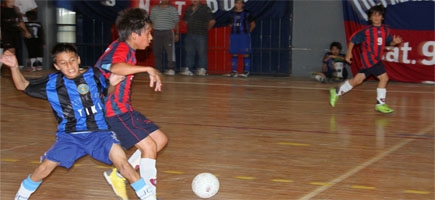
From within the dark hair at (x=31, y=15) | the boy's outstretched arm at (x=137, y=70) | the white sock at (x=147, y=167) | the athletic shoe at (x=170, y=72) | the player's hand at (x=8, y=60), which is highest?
the dark hair at (x=31, y=15)

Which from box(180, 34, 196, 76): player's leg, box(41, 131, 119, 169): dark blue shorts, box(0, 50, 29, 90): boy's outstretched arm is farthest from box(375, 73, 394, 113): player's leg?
box(180, 34, 196, 76): player's leg

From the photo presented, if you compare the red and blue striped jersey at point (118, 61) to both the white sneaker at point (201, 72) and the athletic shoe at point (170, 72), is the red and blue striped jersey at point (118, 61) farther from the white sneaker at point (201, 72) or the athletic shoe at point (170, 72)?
the athletic shoe at point (170, 72)

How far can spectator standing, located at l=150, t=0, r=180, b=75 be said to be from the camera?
1791 cm

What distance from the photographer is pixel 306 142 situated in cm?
827

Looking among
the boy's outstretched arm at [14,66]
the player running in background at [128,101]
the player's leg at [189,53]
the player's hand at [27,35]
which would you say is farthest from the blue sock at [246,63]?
the boy's outstretched arm at [14,66]

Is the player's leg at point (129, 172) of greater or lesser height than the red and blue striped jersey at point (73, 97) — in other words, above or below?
below

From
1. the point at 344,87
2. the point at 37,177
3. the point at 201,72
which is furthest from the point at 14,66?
the point at 201,72

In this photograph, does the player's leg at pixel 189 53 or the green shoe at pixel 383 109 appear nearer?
the green shoe at pixel 383 109

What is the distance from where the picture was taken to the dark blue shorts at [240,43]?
17672 mm

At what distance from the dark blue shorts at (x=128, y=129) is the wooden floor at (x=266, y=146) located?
0.65 m

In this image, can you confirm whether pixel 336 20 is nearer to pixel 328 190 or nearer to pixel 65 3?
pixel 65 3

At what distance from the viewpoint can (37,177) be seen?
4895 millimetres

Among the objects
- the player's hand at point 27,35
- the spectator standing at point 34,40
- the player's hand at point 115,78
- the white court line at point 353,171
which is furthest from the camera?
→ the spectator standing at point 34,40

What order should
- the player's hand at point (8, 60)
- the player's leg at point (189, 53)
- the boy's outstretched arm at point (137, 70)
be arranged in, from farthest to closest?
1. the player's leg at point (189, 53)
2. the player's hand at point (8, 60)
3. the boy's outstretched arm at point (137, 70)
